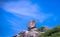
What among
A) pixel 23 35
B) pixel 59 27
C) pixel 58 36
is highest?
pixel 23 35

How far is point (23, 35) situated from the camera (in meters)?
8.68

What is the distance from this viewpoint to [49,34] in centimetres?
698

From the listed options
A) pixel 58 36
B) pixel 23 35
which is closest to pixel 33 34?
pixel 23 35

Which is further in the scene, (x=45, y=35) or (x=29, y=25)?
(x=29, y=25)

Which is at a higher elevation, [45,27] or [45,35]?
[45,27]

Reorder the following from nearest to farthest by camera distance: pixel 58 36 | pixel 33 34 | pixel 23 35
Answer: pixel 58 36 < pixel 33 34 < pixel 23 35

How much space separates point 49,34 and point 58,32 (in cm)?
33

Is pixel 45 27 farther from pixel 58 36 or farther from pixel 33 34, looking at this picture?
pixel 58 36

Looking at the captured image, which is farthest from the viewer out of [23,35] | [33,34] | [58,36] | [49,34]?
[23,35]

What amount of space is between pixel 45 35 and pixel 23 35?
1.88 m

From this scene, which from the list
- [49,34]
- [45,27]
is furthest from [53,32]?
[45,27]

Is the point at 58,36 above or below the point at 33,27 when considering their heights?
below

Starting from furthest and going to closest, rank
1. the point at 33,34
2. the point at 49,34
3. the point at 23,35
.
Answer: the point at 23,35 → the point at 33,34 → the point at 49,34

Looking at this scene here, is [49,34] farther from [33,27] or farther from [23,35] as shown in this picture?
[23,35]
